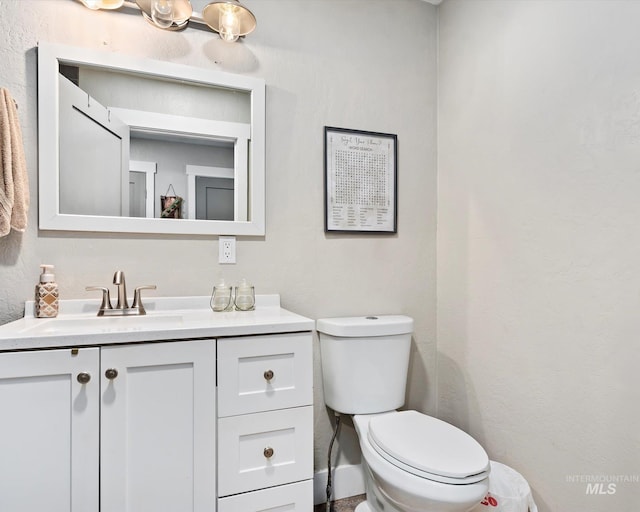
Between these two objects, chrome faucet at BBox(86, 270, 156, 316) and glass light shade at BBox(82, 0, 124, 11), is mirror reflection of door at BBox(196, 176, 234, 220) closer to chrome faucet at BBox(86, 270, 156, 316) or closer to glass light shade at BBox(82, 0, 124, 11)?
chrome faucet at BBox(86, 270, 156, 316)

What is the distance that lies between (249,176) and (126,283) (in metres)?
0.65

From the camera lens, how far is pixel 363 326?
1.62 m

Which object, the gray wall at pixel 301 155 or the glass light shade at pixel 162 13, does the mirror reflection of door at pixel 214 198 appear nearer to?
the gray wall at pixel 301 155

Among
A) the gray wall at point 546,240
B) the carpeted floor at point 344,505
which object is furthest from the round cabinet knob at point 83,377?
the gray wall at point 546,240

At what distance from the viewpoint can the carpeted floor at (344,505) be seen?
1.70 meters

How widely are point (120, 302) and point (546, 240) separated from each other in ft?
5.22

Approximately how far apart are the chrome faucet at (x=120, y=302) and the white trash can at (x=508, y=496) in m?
1.42

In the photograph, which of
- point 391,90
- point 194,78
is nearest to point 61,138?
point 194,78

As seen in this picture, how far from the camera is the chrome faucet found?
1388mm

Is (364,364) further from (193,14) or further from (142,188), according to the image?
(193,14)

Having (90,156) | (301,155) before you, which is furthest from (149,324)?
(301,155)

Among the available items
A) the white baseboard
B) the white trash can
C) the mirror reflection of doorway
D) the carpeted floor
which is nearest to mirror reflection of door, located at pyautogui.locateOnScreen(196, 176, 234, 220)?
the mirror reflection of doorway

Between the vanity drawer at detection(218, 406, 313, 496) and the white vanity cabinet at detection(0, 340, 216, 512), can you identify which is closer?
the white vanity cabinet at detection(0, 340, 216, 512)

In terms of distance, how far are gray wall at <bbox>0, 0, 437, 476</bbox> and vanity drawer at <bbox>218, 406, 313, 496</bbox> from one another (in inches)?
21.1
